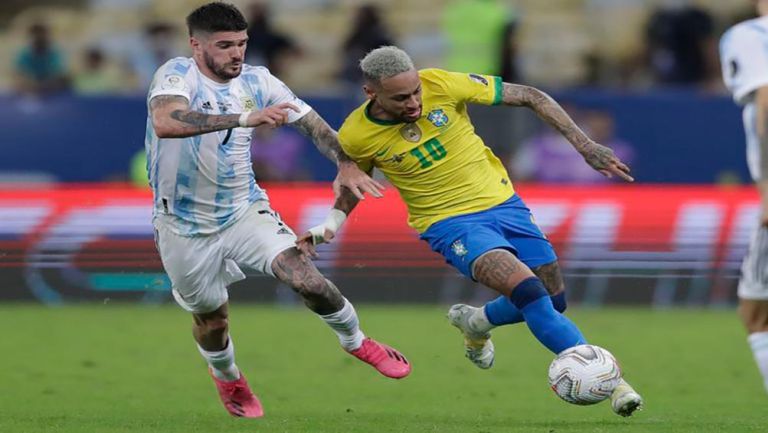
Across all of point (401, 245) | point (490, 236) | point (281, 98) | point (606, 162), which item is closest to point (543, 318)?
point (490, 236)

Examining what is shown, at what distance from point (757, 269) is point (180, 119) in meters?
3.29

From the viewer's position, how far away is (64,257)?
1792cm

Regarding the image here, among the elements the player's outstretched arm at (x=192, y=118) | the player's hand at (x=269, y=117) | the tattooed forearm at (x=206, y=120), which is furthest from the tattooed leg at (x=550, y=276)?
the tattooed forearm at (x=206, y=120)

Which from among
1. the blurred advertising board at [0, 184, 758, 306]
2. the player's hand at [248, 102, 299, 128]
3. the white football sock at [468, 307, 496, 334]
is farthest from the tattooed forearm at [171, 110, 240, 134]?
the blurred advertising board at [0, 184, 758, 306]

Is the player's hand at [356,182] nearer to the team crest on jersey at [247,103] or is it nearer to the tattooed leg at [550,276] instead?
the team crest on jersey at [247,103]

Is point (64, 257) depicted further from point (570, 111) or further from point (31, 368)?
point (570, 111)

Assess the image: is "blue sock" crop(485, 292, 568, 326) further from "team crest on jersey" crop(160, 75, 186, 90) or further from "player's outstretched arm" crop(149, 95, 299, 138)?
"team crest on jersey" crop(160, 75, 186, 90)

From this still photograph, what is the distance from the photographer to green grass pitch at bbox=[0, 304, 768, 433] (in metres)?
10.4

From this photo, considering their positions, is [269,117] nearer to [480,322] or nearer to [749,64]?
[480,322]

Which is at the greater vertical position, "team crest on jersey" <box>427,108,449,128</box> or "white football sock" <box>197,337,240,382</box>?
"team crest on jersey" <box>427,108,449,128</box>

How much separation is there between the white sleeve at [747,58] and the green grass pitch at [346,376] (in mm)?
2454

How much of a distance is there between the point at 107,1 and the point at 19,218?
5825 mm

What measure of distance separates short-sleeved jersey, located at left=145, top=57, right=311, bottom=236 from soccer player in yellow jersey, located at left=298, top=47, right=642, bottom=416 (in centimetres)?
57

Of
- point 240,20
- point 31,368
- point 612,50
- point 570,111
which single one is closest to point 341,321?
point 240,20
